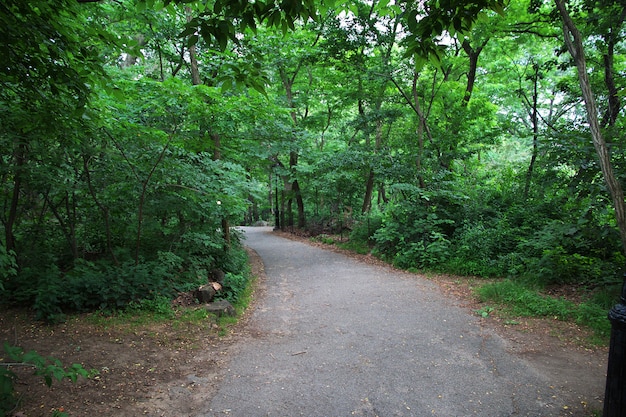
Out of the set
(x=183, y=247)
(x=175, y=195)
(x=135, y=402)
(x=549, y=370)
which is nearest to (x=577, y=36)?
(x=549, y=370)

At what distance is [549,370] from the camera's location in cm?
379

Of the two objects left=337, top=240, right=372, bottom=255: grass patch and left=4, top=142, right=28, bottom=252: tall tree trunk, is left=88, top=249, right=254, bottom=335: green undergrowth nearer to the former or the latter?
left=4, top=142, right=28, bottom=252: tall tree trunk

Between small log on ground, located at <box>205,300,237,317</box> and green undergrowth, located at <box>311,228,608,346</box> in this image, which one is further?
small log on ground, located at <box>205,300,237,317</box>

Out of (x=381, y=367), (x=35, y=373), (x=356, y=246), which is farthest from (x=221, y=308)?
(x=356, y=246)

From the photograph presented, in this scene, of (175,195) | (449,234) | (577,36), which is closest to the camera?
(577,36)

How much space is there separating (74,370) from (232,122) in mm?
5328

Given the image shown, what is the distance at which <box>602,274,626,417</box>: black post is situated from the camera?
7.16ft

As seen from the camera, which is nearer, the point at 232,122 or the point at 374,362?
the point at 374,362

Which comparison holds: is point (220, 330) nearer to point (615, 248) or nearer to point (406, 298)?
point (406, 298)

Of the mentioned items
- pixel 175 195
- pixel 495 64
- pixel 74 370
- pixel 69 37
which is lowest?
pixel 74 370

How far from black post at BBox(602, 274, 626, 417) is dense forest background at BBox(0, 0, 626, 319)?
0.64 m

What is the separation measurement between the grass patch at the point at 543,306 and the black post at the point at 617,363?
2.72 m

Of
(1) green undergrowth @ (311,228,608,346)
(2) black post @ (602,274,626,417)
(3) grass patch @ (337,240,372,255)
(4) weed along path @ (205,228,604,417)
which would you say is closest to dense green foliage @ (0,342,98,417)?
(4) weed along path @ (205,228,604,417)

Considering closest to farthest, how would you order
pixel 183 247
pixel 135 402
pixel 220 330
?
1. pixel 135 402
2. pixel 220 330
3. pixel 183 247
